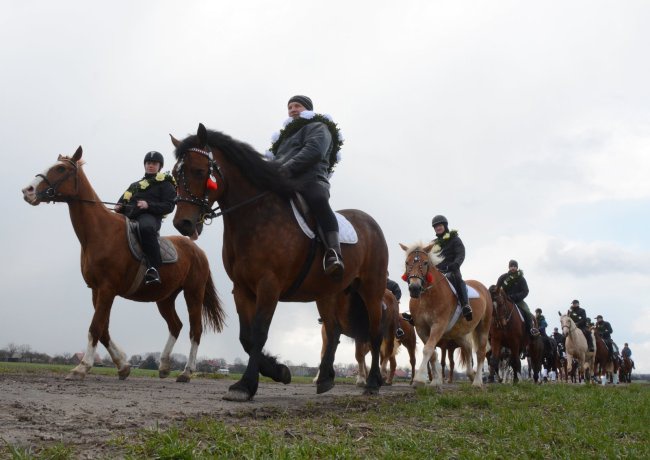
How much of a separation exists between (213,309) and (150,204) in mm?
2965

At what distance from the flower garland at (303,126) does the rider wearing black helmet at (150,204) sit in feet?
8.74

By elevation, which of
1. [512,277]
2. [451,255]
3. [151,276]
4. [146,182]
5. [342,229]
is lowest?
[151,276]

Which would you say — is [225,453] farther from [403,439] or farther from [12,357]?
[12,357]

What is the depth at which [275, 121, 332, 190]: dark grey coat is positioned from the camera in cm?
780

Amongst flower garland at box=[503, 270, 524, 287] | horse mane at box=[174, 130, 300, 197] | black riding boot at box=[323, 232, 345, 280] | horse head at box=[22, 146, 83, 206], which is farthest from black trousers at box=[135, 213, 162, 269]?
flower garland at box=[503, 270, 524, 287]

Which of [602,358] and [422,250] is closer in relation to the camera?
[422,250]

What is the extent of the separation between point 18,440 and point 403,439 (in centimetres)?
270

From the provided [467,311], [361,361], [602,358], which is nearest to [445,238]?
[467,311]

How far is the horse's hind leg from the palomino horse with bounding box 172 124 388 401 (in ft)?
16.6

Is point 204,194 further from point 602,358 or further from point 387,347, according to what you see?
point 602,358

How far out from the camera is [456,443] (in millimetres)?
5359

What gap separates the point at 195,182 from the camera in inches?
274

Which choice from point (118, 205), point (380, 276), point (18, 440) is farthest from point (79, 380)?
point (18, 440)

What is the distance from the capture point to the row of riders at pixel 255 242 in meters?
7.03
